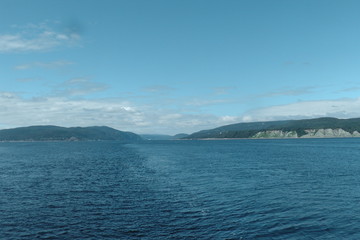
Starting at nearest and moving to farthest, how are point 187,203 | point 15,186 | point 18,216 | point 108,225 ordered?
point 108,225
point 18,216
point 187,203
point 15,186

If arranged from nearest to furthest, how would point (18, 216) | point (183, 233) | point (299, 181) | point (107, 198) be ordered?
point (183, 233) < point (18, 216) < point (107, 198) < point (299, 181)

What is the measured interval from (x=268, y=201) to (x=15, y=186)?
4912cm

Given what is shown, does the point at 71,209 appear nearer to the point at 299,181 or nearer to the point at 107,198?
the point at 107,198

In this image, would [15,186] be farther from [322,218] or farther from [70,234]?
→ [322,218]

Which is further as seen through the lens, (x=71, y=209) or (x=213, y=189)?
(x=213, y=189)

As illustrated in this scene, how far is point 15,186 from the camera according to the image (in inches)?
2266

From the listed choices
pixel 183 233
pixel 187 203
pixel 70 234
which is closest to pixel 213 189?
pixel 187 203

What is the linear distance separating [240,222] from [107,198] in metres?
23.7

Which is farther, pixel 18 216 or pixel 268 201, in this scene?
pixel 268 201

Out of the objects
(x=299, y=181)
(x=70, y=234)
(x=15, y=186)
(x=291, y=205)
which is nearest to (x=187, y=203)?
(x=291, y=205)

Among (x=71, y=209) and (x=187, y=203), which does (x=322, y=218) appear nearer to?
(x=187, y=203)

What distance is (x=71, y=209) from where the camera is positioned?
4069cm

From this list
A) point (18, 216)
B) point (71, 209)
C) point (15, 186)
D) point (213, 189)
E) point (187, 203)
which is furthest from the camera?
point (15, 186)

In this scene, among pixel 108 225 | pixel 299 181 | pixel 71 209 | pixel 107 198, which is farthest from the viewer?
pixel 299 181
